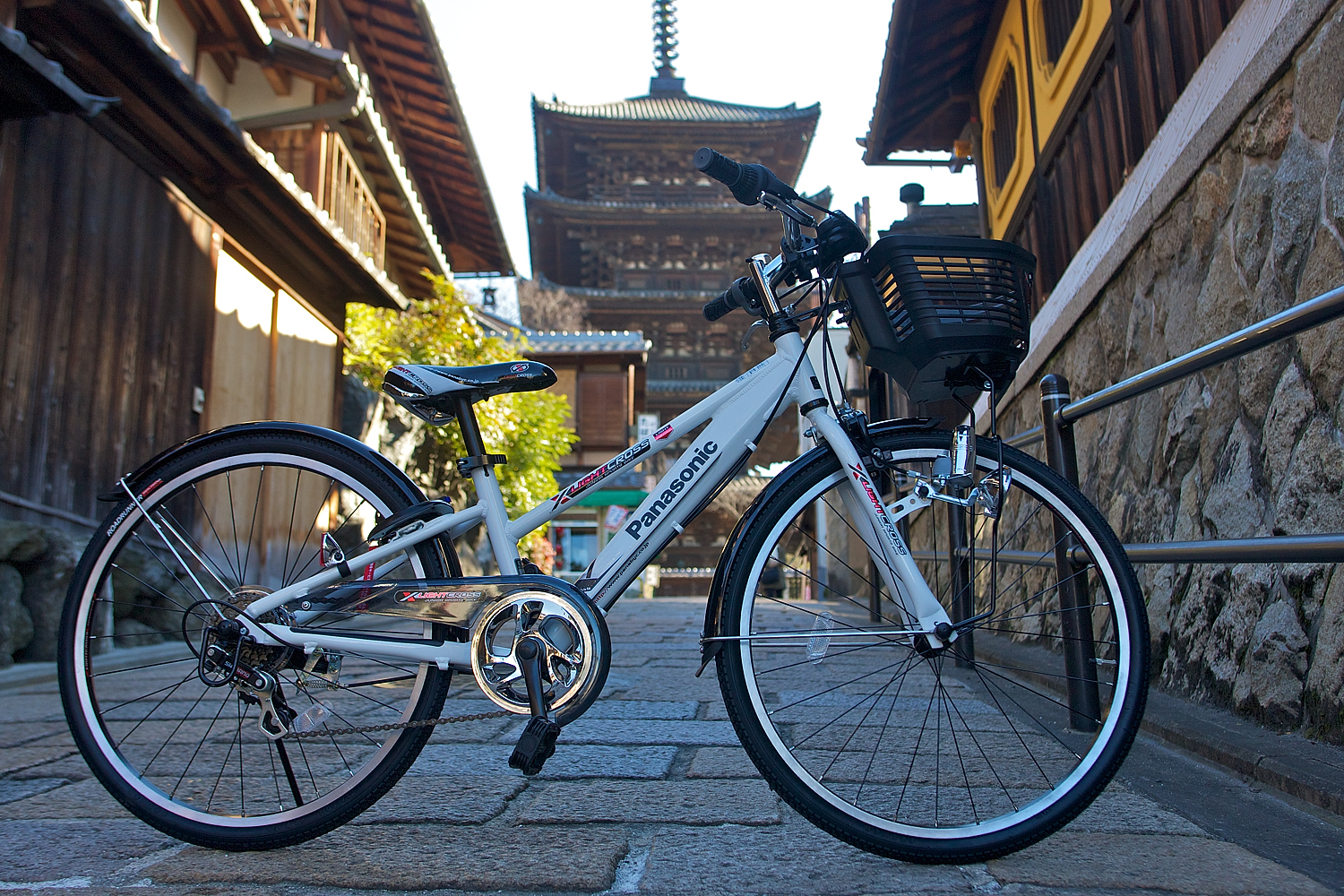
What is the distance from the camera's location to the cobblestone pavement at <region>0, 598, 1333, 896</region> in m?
1.45

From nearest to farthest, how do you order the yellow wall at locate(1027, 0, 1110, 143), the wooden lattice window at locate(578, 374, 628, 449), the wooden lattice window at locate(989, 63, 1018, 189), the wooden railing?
the yellow wall at locate(1027, 0, 1110, 143), the wooden lattice window at locate(989, 63, 1018, 189), the wooden railing, the wooden lattice window at locate(578, 374, 628, 449)

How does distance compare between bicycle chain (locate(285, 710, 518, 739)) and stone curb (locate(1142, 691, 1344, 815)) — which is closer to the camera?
bicycle chain (locate(285, 710, 518, 739))

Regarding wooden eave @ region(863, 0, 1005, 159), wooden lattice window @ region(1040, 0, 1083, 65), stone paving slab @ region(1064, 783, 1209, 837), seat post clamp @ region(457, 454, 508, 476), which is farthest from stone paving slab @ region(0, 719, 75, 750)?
wooden eave @ region(863, 0, 1005, 159)

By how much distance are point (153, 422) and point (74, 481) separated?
2.67ft

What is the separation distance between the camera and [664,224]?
924 inches

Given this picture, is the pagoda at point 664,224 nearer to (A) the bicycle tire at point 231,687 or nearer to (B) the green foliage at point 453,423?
(B) the green foliage at point 453,423

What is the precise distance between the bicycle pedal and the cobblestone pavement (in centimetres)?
17

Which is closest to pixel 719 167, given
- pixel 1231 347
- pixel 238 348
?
pixel 1231 347

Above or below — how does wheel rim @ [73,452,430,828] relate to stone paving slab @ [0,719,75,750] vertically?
above

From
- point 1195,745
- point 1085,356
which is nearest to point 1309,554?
point 1195,745

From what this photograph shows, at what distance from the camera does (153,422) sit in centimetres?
557

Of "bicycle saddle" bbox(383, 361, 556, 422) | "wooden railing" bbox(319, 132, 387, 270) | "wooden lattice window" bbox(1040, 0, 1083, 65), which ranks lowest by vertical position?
"bicycle saddle" bbox(383, 361, 556, 422)

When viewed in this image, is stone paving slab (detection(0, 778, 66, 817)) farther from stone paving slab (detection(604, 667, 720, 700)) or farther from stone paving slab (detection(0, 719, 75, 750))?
stone paving slab (detection(604, 667, 720, 700))

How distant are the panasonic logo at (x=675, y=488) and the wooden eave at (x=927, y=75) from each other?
5.17 metres
